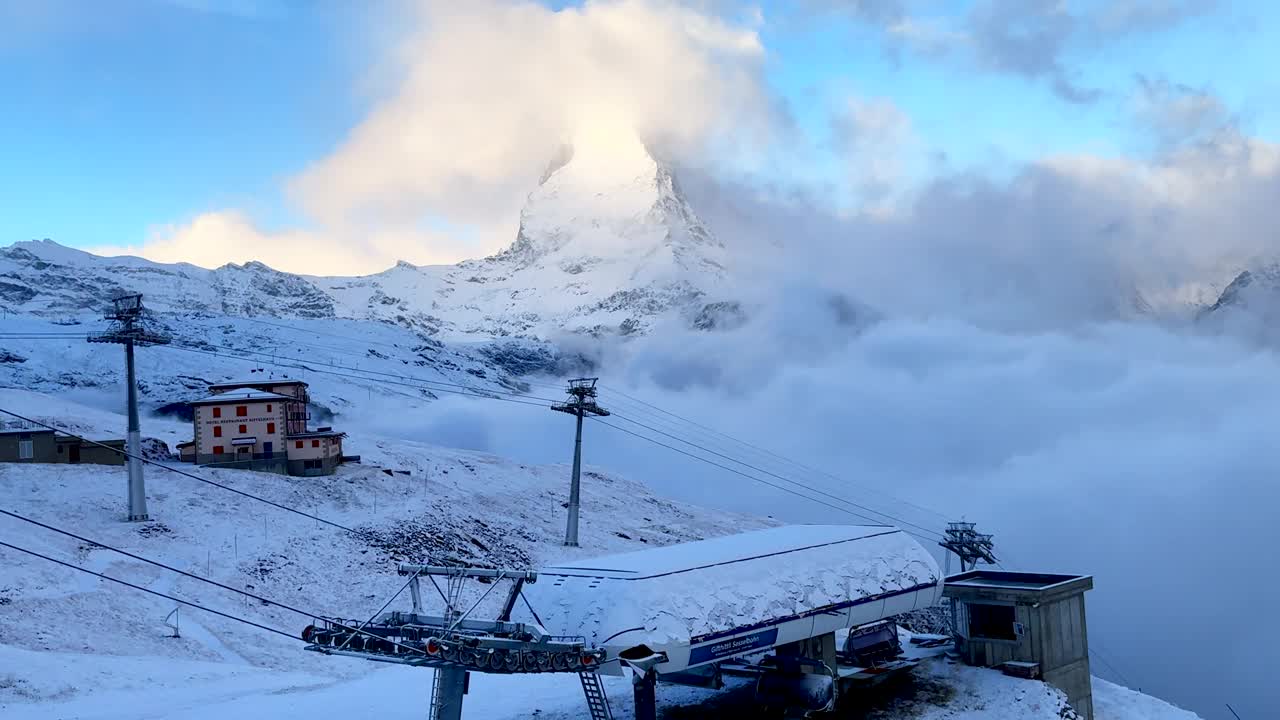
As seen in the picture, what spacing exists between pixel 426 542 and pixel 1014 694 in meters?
40.5

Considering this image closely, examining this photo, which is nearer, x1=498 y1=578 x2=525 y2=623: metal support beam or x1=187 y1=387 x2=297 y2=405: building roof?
x1=498 y1=578 x2=525 y2=623: metal support beam

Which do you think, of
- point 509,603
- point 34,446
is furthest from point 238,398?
point 509,603

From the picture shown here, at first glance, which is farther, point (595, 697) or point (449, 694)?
point (595, 697)

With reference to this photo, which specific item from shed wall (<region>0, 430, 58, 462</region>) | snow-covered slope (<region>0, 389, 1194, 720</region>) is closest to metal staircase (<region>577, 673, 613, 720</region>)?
snow-covered slope (<region>0, 389, 1194, 720</region>)

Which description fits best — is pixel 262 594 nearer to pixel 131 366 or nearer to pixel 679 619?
pixel 131 366

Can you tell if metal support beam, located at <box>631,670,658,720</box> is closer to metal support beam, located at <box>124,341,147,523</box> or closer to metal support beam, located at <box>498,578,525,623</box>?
metal support beam, located at <box>498,578,525,623</box>

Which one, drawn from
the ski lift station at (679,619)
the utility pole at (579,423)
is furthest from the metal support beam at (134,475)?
the ski lift station at (679,619)

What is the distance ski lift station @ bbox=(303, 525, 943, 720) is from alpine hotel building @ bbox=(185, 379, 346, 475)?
43197 millimetres

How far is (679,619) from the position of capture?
37.0m

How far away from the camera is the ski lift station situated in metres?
34.0

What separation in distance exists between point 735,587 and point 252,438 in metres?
53.6

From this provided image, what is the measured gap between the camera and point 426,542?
7331 centimetres

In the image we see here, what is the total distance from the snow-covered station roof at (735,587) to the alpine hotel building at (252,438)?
46.4 m

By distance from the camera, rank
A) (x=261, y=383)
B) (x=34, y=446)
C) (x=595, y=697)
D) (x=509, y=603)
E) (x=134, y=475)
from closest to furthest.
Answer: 1. (x=509, y=603)
2. (x=595, y=697)
3. (x=134, y=475)
4. (x=34, y=446)
5. (x=261, y=383)
